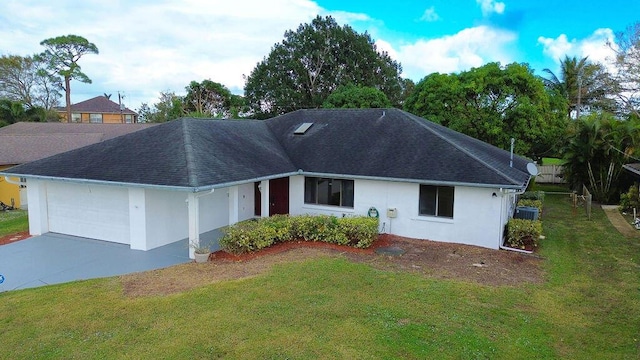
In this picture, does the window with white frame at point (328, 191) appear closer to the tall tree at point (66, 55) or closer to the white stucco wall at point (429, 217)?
the white stucco wall at point (429, 217)

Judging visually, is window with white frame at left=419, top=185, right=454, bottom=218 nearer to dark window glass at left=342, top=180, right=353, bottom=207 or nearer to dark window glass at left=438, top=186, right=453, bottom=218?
dark window glass at left=438, top=186, right=453, bottom=218

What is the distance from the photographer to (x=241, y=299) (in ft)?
28.2

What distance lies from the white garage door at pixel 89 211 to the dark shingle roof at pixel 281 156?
0.80m

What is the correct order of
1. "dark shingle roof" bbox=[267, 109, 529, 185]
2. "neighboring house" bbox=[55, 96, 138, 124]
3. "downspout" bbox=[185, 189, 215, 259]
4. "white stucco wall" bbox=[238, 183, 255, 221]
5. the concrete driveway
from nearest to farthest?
the concrete driveway → "downspout" bbox=[185, 189, 215, 259] → "dark shingle roof" bbox=[267, 109, 529, 185] → "white stucco wall" bbox=[238, 183, 255, 221] → "neighboring house" bbox=[55, 96, 138, 124]

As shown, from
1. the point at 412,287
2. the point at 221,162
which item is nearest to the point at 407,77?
the point at 221,162

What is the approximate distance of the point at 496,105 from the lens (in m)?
25.6

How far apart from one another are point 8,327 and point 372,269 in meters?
7.81

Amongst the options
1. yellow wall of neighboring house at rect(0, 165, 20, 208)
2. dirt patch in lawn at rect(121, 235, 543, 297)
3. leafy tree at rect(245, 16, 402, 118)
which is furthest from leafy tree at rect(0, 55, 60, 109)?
dirt patch in lawn at rect(121, 235, 543, 297)

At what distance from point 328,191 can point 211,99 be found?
116ft

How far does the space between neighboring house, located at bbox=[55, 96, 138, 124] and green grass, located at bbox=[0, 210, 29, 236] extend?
44030mm

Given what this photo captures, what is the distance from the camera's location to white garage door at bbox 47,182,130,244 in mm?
13438

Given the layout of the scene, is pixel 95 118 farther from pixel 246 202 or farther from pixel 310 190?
pixel 310 190

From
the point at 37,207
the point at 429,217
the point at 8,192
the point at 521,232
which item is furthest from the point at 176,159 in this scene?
the point at 8,192

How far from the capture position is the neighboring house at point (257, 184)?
41.5ft
